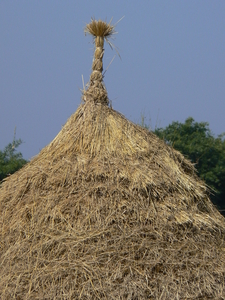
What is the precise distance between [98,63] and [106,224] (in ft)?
10.5

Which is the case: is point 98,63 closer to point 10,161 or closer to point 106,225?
point 106,225

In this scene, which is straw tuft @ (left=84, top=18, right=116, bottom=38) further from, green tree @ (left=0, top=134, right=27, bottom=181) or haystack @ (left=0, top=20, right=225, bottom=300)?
green tree @ (left=0, top=134, right=27, bottom=181)

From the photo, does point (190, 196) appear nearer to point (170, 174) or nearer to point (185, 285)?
point (170, 174)

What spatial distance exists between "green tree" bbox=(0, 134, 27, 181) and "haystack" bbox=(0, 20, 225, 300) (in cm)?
808

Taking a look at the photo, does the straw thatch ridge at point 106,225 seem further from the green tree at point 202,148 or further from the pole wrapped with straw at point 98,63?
the green tree at point 202,148

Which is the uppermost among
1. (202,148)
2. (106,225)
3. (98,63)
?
(202,148)

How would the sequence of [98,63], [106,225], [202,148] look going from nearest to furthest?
[106,225] < [98,63] < [202,148]

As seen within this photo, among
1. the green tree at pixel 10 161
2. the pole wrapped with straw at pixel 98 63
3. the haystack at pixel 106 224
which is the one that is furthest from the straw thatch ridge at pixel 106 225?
the green tree at pixel 10 161

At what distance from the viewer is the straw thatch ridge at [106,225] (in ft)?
20.3

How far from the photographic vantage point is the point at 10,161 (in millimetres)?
16781

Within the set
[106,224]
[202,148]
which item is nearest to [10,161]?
[202,148]

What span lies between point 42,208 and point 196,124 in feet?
37.8

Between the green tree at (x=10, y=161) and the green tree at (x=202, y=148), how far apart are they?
4.82m

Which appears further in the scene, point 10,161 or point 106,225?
point 10,161
